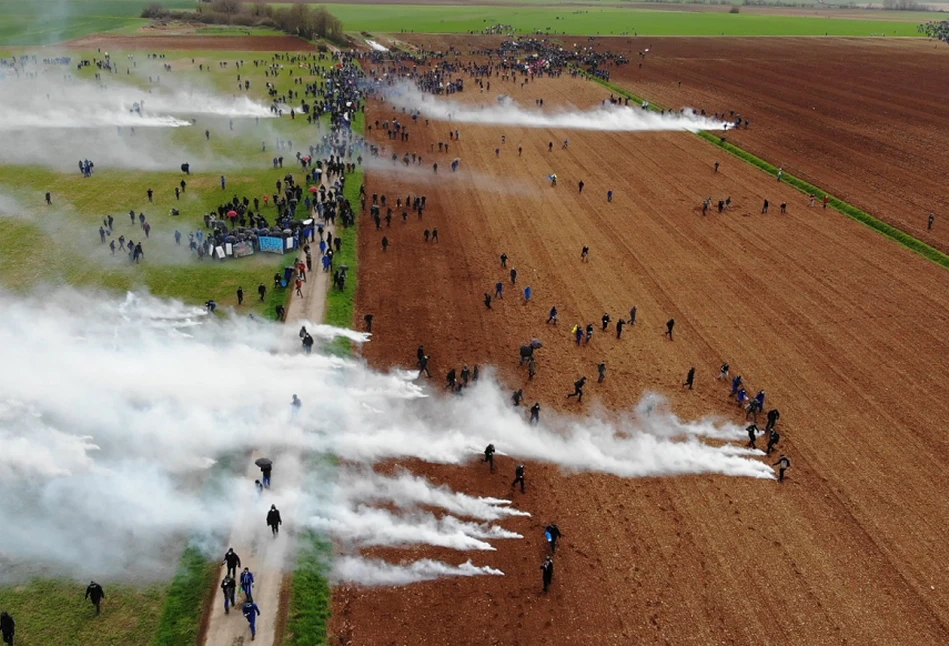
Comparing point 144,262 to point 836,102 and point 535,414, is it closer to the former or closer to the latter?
point 535,414

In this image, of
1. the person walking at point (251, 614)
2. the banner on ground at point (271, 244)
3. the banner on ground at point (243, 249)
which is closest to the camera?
the person walking at point (251, 614)

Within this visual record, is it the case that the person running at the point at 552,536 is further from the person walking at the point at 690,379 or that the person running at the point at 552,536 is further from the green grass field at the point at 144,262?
the person walking at the point at 690,379

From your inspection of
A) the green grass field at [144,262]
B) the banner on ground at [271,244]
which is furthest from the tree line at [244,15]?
the banner on ground at [271,244]

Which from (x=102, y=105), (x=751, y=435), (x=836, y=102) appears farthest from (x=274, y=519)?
(x=836, y=102)

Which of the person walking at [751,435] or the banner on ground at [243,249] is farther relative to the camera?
the banner on ground at [243,249]

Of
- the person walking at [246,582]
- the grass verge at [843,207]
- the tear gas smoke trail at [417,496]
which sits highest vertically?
the grass verge at [843,207]

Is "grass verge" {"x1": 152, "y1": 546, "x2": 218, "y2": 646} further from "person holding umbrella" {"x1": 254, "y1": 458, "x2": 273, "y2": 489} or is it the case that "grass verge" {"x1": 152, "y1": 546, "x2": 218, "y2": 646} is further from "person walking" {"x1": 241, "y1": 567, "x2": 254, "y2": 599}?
"person holding umbrella" {"x1": 254, "y1": 458, "x2": 273, "y2": 489}
